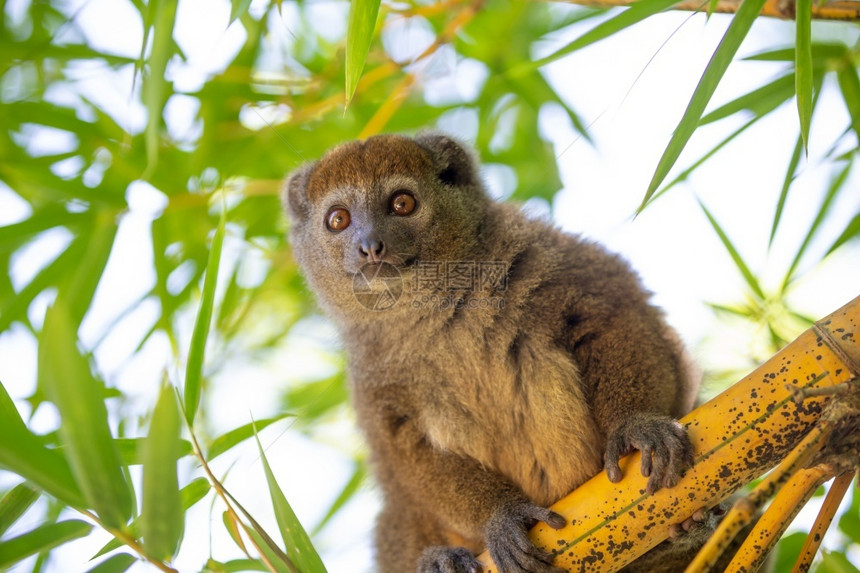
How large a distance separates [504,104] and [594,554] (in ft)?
10.6

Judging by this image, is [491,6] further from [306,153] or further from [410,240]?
[410,240]

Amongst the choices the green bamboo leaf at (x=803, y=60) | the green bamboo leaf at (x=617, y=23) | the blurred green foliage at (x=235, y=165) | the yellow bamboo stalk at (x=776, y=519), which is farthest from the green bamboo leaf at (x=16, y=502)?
the green bamboo leaf at (x=803, y=60)

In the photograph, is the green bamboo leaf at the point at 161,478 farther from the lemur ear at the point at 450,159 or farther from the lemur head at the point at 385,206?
the lemur ear at the point at 450,159

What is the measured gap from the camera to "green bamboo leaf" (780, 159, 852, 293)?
142 inches

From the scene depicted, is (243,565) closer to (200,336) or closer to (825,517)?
(200,336)

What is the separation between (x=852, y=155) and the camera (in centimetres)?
351

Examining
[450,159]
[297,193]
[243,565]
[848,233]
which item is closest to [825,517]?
[848,233]

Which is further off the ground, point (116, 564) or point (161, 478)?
point (161, 478)

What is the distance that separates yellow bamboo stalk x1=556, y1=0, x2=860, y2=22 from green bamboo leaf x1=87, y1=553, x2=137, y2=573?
8.01ft

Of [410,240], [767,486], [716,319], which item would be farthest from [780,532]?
[716,319]

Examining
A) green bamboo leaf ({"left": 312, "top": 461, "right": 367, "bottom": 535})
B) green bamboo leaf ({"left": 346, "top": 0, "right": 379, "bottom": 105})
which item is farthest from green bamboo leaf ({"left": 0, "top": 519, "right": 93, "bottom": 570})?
green bamboo leaf ({"left": 312, "top": 461, "right": 367, "bottom": 535})

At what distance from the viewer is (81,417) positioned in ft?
7.16

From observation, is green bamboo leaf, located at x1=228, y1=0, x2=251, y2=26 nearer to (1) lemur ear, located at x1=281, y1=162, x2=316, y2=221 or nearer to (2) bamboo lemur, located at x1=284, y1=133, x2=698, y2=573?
(2) bamboo lemur, located at x1=284, y1=133, x2=698, y2=573

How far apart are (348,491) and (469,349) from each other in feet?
Result: 6.48
